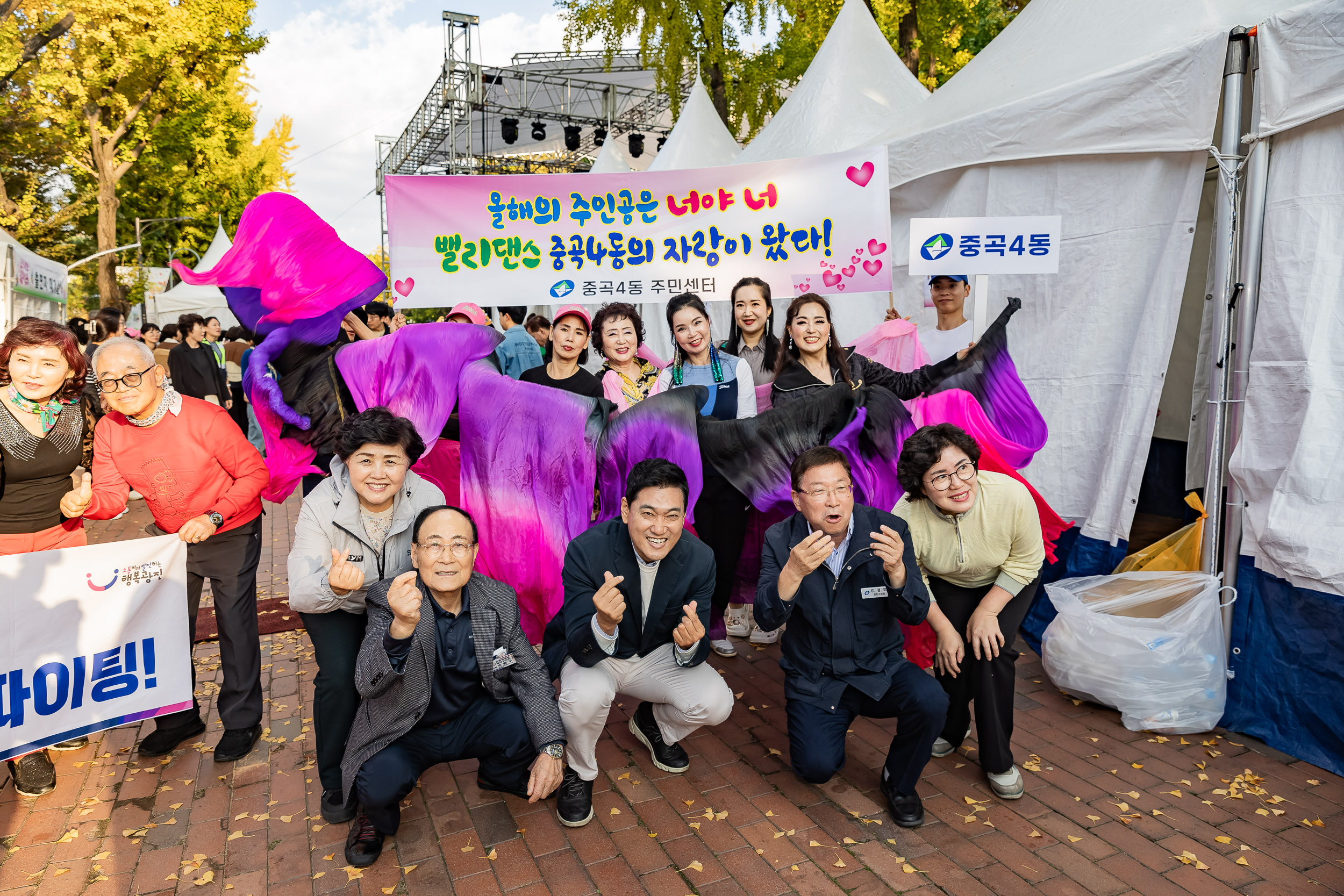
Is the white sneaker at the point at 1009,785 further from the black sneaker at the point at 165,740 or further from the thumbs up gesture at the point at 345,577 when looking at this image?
the black sneaker at the point at 165,740

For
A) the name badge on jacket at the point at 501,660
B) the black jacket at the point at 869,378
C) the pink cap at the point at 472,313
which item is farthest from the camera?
the pink cap at the point at 472,313

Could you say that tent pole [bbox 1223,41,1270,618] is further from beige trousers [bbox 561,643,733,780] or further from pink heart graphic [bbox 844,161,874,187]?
beige trousers [bbox 561,643,733,780]

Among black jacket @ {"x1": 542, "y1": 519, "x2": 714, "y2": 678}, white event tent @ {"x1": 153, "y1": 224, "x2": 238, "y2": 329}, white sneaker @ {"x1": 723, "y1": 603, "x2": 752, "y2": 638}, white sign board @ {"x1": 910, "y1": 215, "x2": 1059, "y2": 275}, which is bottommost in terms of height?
white sneaker @ {"x1": 723, "y1": 603, "x2": 752, "y2": 638}

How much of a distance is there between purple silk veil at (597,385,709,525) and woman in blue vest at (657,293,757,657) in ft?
1.18

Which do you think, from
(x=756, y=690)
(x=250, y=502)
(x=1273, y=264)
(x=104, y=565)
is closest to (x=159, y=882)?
(x=104, y=565)

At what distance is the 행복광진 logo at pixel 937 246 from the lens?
13.1ft

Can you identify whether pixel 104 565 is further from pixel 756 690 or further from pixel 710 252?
pixel 710 252

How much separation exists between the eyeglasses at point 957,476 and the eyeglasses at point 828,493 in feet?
1.19

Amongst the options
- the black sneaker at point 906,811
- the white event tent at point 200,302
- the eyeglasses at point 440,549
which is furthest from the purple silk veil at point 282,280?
the white event tent at point 200,302

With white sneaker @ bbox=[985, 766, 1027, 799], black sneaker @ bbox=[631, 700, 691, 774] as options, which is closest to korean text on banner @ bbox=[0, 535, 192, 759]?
black sneaker @ bbox=[631, 700, 691, 774]

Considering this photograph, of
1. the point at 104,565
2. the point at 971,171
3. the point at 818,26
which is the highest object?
the point at 818,26

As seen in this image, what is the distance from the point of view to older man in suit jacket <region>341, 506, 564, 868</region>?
267 centimetres

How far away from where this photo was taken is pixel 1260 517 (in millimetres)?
3385

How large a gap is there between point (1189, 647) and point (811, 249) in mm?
2569
